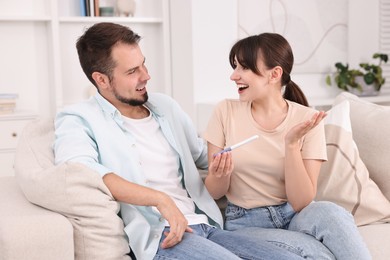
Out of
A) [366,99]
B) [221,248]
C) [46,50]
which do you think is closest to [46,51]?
[46,50]

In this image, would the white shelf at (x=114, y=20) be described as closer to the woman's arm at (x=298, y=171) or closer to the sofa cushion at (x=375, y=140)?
the sofa cushion at (x=375, y=140)

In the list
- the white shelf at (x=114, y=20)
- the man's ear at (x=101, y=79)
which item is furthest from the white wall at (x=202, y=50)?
the man's ear at (x=101, y=79)

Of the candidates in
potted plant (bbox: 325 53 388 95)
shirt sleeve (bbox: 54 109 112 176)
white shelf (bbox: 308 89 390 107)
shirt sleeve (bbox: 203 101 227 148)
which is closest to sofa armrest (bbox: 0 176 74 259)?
shirt sleeve (bbox: 54 109 112 176)

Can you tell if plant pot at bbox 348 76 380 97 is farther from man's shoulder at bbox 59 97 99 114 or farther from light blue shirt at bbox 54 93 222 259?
man's shoulder at bbox 59 97 99 114

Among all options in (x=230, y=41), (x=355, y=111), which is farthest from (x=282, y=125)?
(x=230, y=41)

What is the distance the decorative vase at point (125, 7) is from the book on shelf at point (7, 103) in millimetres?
862

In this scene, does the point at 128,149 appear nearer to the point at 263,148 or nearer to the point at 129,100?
the point at 129,100

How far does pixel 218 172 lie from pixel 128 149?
0.28m

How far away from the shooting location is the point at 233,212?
82.0 inches

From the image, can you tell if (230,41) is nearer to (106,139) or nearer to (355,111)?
(355,111)

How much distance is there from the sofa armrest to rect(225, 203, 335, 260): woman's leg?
560 mm

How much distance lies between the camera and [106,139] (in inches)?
75.2

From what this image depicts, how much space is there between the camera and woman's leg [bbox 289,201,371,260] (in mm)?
1809

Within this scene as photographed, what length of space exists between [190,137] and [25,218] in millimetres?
700
